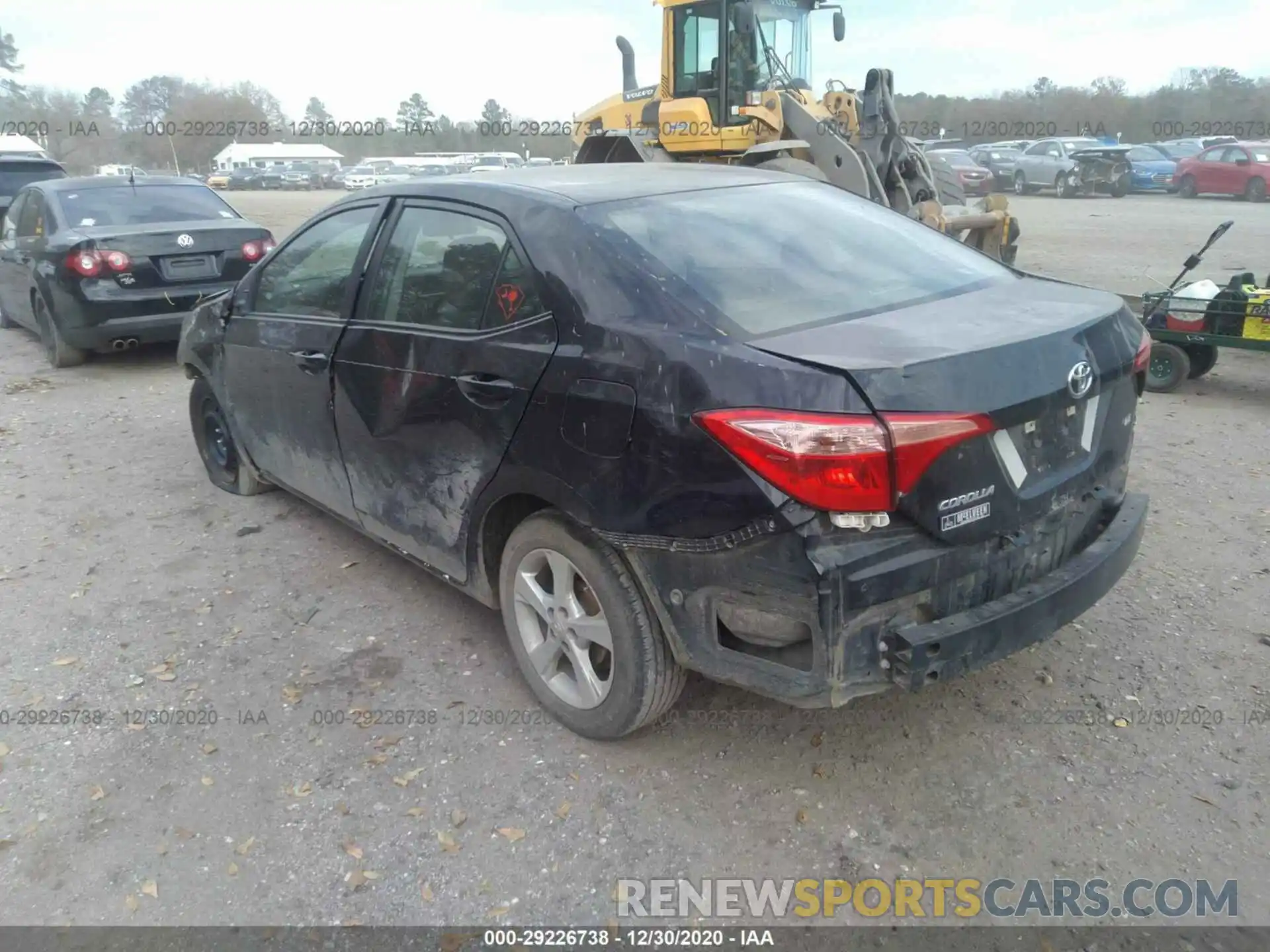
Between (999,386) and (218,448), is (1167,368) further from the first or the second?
(218,448)

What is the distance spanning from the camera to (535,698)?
341cm

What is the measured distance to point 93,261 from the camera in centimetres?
778

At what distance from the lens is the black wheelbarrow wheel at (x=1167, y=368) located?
6793 millimetres

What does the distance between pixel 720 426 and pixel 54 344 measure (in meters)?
8.19

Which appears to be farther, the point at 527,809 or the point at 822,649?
the point at 527,809

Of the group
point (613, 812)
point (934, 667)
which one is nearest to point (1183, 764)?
point (934, 667)

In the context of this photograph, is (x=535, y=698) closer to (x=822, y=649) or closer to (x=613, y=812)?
(x=613, y=812)

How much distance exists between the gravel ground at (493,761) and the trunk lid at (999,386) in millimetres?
858

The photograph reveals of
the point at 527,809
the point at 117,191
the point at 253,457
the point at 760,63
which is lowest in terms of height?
the point at 527,809

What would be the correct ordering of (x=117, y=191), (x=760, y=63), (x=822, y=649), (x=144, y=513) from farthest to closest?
1. (x=760, y=63)
2. (x=117, y=191)
3. (x=144, y=513)
4. (x=822, y=649)

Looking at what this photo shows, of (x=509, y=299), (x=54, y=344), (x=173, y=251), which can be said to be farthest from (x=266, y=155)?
(x=509, y=299)

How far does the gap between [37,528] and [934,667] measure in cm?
469

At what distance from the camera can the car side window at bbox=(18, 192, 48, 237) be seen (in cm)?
845

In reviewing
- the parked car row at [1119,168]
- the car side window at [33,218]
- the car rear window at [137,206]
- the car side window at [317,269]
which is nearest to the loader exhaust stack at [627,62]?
the car rear window at [137,206]
